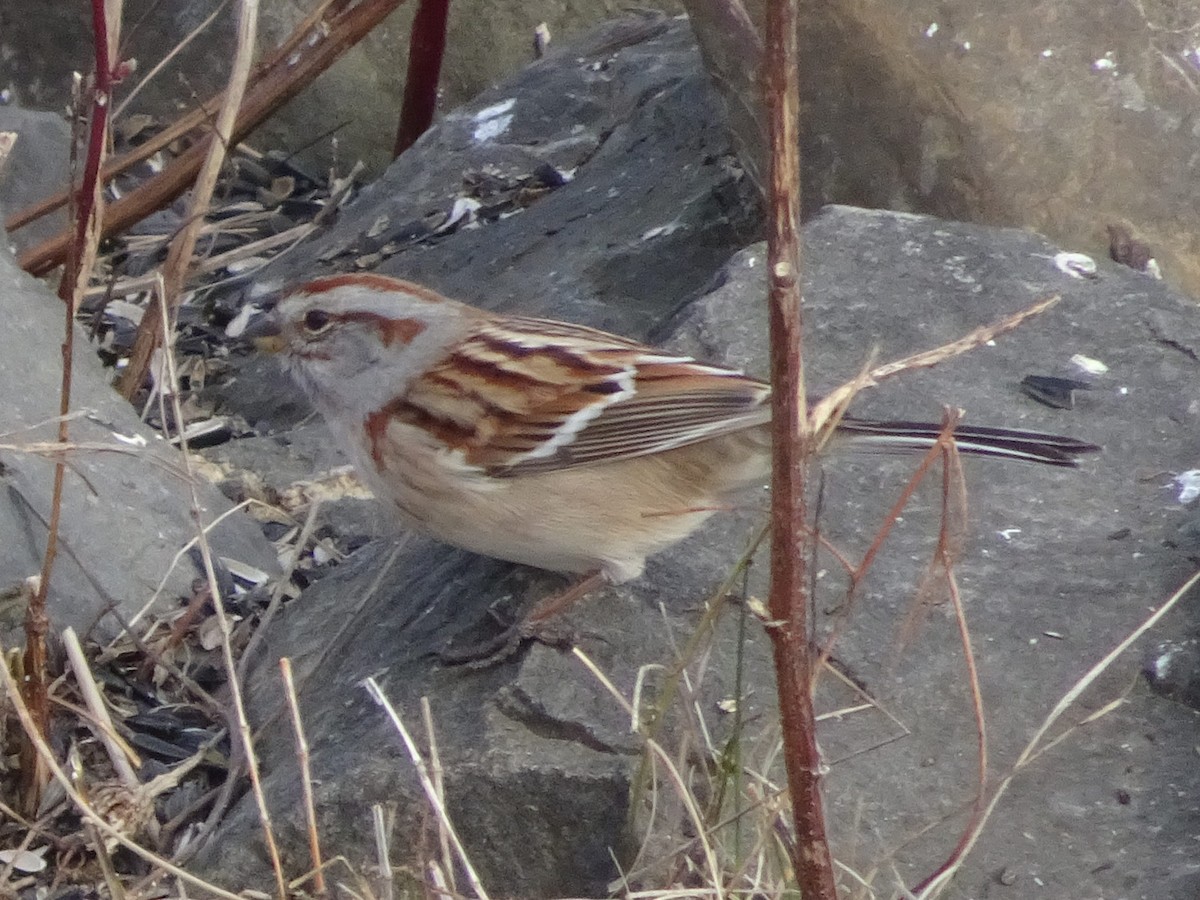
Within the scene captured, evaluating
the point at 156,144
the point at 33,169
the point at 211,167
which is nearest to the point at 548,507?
the point at 211,167

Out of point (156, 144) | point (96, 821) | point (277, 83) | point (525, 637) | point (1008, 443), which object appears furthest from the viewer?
point (277, 83)

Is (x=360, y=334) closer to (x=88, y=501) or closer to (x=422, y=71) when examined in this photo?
(x=88, y=501)

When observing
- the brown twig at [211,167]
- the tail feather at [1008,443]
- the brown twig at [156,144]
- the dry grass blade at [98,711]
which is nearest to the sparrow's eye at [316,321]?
the brown twig at [211,167]

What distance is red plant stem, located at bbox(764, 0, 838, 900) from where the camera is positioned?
142 centimetres

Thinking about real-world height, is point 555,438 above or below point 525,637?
above

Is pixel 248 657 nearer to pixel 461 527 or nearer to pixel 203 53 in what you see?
pixel 461 527

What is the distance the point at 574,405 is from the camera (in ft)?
9.48

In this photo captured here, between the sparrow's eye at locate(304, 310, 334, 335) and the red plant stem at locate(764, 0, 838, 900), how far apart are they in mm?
1663

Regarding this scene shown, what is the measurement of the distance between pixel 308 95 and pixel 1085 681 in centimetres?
438

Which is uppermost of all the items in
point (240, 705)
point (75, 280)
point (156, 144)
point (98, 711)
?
point (75, 280)

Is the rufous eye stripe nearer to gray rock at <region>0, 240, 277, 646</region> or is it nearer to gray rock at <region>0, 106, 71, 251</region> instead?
gray rock at <region>0, 240, 277, 646</region>

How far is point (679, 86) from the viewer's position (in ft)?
15.9

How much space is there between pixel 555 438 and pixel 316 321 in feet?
1.94

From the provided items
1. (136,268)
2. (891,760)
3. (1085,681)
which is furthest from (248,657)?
(136,268)
